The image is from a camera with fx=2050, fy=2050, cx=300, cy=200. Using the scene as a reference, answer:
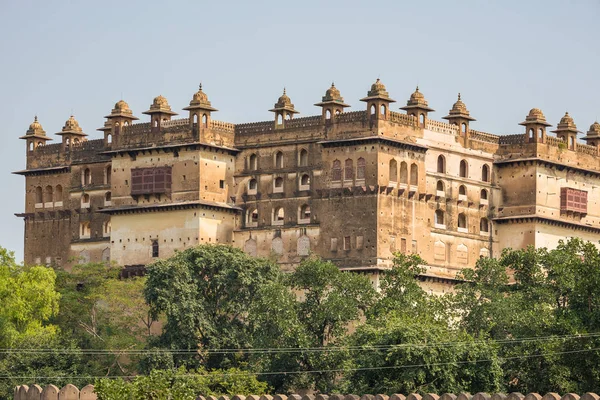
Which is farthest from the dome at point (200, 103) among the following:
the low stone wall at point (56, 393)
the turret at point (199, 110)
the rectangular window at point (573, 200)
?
the low stone wall at point (56, 393)

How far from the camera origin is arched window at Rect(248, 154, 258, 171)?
95875 millimetres

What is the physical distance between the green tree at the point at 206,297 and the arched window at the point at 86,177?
51.1 feet

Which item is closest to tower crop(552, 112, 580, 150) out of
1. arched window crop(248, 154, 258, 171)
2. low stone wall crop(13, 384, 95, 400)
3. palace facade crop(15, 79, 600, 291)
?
palace facade crop(15, 79, 600, 291)

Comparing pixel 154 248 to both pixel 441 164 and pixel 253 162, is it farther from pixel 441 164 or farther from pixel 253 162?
pixel 441 164

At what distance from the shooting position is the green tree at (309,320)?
260ft

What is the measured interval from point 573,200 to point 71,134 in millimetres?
25315

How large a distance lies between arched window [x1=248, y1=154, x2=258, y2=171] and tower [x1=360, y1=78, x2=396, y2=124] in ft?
21.8

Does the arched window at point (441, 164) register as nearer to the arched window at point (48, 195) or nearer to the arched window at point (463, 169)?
the arched window at point (463, 169)

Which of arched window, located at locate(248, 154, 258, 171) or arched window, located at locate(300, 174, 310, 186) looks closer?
arched window, located at locate(300, 174, 310, 186)

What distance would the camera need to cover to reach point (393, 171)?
92.0 meters

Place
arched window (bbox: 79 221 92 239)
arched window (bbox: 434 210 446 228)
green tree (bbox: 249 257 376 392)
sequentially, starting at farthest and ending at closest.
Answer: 1. arched window (bbox: 79 221 92 239)
2. arched window (bbox: 434 210 446 228)
3. green tree (bbox: 249 257 376 392)

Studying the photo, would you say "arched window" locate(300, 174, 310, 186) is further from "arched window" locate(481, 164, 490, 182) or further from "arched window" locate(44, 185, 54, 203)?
"arched window" locate(44, 185, 54, 203)

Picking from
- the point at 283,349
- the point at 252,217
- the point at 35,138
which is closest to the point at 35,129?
the point at 35,138

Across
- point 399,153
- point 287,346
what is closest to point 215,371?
point 287,346
